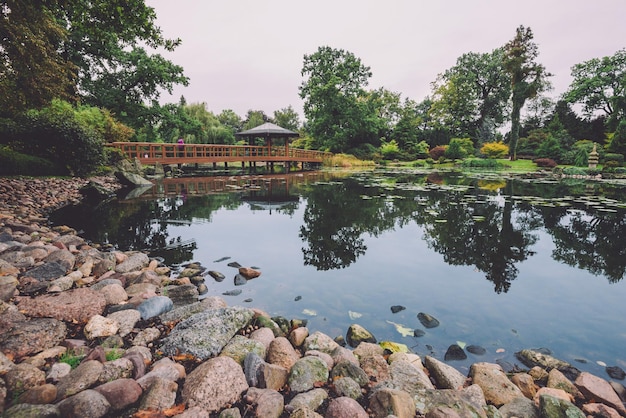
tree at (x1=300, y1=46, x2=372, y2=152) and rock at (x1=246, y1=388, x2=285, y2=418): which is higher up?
tree at (x1=300, y1=46, x2=372, y2=152)

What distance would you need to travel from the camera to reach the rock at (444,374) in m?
1.79

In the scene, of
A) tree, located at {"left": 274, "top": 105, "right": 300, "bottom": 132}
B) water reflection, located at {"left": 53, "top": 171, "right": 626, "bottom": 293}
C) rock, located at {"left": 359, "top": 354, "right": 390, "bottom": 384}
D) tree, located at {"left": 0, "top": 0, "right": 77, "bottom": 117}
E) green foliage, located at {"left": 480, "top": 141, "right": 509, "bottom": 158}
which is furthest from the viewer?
tree, located at {"left": 274, "top": 105, "right": 300, "bottom": 132}

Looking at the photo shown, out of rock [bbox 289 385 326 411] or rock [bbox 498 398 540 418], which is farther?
rock [bbox 498 398 540 418]

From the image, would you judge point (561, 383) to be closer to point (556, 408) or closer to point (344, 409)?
point (556, 408)

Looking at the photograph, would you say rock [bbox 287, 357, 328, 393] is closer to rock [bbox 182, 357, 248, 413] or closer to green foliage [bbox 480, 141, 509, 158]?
rock [bbox 182, 357, 248, 413]

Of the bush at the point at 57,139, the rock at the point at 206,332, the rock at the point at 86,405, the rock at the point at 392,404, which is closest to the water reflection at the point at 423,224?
the rock at the point at 206,332

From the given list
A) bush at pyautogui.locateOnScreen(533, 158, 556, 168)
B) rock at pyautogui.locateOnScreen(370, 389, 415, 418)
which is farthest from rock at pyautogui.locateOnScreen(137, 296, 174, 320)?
bush at pyautogui.locateOnScreen(533, 158, 556, 168)

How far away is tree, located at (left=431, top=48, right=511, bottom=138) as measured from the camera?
35.0 metres

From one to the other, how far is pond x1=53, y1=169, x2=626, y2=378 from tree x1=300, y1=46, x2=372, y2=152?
2186cm

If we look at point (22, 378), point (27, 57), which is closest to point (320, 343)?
point (22, 378)

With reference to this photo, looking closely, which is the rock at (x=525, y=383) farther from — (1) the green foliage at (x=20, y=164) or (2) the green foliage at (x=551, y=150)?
(2) the green foliage at (x=551, y=150)

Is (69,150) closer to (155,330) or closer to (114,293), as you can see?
(114,293)

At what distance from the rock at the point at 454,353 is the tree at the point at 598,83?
37497mm

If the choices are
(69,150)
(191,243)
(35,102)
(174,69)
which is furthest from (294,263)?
(174,69)
